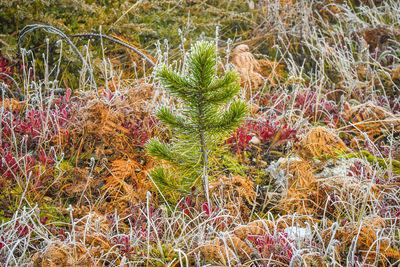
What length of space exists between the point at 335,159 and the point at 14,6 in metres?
3.63

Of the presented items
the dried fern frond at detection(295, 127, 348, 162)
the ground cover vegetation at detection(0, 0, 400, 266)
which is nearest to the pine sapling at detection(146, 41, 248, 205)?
the ground cover vegetation at detection(0, 0, 400, 266)

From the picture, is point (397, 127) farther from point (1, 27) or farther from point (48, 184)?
point (1, 27)

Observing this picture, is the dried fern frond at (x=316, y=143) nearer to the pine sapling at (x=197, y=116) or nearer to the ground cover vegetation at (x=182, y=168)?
the ground cover vegetation at (x=182, y=168)

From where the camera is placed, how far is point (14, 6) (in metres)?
4.31

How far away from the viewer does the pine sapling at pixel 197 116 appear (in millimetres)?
2136

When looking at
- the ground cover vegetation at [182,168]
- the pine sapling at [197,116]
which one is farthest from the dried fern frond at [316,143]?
the pine sapling at [197,116]

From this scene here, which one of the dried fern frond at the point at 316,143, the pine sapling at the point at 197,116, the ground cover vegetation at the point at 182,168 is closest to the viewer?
the pine sapling at the point at 197,116

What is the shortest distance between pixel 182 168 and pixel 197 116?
1.28 feet

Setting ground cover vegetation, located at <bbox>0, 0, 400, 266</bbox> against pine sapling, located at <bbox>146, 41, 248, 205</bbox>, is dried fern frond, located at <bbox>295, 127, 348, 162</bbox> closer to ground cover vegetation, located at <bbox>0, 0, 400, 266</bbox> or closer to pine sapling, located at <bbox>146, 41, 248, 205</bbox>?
ground cover vegetation, located at <bbox>0, 0, 400, 266</bbox>

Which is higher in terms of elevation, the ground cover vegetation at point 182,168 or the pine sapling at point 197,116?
the pine sapling at point 197,116

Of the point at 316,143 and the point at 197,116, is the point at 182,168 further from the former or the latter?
the point at 316,143

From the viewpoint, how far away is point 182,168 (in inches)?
99.1

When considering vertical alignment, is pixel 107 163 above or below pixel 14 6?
below

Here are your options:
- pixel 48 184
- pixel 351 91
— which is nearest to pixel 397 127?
pixel 351 91
